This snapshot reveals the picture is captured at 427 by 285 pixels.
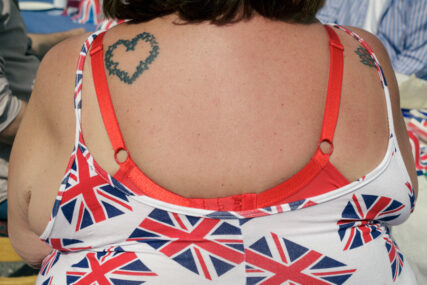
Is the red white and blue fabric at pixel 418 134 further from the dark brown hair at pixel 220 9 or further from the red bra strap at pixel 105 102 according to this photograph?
the red bra strap at pixel 105 102

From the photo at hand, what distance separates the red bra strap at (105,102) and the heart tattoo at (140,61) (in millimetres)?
19

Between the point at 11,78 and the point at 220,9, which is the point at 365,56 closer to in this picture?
the point at 220,9

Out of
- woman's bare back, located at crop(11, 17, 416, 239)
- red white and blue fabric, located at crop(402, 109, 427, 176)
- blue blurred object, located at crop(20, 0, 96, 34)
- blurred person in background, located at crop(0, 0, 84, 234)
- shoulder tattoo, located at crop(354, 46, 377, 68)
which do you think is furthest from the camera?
blue blurred object, located at crop(20, 0, 96, 34)

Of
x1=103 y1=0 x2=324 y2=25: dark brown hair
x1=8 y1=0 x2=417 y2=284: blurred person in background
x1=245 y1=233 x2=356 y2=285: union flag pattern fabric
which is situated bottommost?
x1=245 y1=233 x2=356 y2=285: union flag pattern fabric

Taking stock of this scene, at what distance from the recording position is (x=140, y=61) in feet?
2.76

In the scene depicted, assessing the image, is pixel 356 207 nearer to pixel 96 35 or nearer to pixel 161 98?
pixel 161 98

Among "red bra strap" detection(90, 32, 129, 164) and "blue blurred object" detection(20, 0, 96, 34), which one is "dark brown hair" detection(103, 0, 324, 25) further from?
"blue blurred object" detection(20, 0, 96, 34)

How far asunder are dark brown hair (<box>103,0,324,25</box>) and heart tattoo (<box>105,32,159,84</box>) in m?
0.07

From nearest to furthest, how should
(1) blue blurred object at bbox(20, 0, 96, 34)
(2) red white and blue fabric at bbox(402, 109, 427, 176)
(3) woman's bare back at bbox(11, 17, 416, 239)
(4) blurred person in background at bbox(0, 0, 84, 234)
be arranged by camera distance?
(3) woman's bare back at bbox(11, 17, 416, 239)
(4) blurred person in background at bbox(0, 0, 84, 234)
(2) red white and blue fabric at bbox(402, 109, 427, 176)
(1) blue blurred object at bbox(20, 0, 96, 34)

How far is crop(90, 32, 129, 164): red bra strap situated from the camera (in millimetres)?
824

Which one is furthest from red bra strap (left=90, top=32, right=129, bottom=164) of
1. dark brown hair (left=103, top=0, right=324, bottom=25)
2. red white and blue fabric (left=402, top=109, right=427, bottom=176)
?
red white and blue fabric (left=402, top=109, right=427, bottom=176)

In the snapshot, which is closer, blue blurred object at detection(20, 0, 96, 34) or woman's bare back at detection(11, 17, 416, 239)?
woman's bare back at detection(11, 17, 416, 239)

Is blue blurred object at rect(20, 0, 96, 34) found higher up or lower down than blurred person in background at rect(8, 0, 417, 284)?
lower down

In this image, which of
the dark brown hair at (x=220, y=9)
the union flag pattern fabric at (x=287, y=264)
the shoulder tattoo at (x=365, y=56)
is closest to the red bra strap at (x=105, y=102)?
the dark brown hair at (x=220, y=9)
